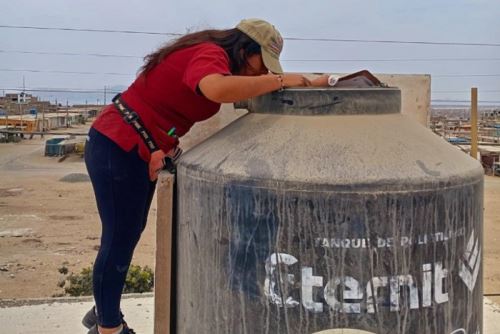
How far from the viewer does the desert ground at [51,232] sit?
27.9ft

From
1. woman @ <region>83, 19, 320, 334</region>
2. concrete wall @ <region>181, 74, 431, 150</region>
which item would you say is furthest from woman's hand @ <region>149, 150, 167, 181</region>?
concrete wall @ <region>181, 74, 431, 150</region>

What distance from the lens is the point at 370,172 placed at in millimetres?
1695

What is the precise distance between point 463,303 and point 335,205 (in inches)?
19.2

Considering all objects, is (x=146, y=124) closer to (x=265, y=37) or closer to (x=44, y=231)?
(x=265, y=37)

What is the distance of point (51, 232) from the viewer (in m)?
12.6

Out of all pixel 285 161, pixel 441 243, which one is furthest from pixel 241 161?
pixel 441 243

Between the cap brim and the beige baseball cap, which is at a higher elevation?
the beige baseball cap

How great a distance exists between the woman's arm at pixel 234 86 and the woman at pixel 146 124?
1cm

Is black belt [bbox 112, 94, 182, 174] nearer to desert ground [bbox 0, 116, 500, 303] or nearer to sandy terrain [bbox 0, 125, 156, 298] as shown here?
desert ground [bbox 0, 116, 500, 303]

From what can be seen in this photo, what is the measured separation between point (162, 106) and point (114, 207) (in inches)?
14.4

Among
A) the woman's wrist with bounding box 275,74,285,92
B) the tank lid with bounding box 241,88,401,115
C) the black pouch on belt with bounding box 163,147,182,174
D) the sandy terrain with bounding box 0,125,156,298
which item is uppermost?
the woman's wrist with bounding box 275,74,285,92

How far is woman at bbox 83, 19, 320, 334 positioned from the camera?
2020mm

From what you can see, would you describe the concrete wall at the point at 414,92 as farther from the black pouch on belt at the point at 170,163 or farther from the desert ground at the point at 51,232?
the black pouch on belt at the point at 170,163

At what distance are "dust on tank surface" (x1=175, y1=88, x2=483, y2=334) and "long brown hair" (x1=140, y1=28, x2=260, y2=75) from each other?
0.76 feet
